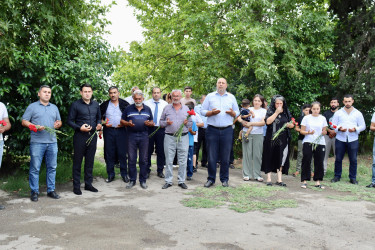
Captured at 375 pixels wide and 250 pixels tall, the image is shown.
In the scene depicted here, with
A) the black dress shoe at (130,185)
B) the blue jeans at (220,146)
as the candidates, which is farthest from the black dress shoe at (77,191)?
the blue jeans at (220,146)

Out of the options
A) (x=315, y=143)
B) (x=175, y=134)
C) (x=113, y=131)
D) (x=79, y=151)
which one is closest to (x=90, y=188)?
(x=79, y=151)

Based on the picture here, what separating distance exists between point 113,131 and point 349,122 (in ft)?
19.1

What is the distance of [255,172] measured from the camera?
920cm

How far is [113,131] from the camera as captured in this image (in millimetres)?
8406

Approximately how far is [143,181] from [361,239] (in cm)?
457

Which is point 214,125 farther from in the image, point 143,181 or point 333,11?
point 333,11

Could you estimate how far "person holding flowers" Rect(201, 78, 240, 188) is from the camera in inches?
314

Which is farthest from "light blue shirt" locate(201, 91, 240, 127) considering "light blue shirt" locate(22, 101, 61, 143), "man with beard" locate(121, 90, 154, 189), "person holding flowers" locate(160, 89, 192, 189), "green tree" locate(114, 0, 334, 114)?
"green tree" locate(114, 0, 334, 114)

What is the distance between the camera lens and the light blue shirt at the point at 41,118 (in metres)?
6.59

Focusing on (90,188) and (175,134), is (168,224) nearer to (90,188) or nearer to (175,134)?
(90,188)

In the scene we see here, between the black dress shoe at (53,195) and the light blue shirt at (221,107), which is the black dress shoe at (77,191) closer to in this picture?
the black dress shoe at (53,195)

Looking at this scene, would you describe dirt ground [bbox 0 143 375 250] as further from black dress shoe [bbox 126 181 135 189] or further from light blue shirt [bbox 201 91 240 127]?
light blue shirt [bbox 201 91 240 127]

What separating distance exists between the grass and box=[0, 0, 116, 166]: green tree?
347cm

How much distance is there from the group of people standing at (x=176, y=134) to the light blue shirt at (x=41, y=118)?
17 millimetres
